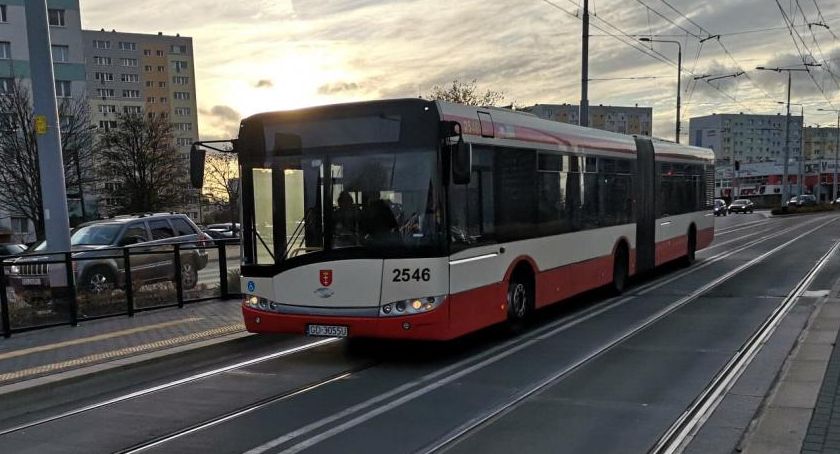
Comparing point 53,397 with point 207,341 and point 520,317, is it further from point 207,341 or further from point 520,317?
point 520,317

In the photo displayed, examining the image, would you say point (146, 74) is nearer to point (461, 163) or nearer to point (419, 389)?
point (461, 163)

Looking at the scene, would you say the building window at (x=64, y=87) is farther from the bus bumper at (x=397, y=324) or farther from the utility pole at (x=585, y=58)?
the bus bumper at (x=397, y=324)

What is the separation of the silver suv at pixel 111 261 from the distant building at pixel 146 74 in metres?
97.0

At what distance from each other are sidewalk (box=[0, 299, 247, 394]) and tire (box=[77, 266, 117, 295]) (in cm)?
48

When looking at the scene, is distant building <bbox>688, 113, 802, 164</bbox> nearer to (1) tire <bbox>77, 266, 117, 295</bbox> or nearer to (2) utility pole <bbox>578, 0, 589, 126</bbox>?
(2) utility pole <bbox>578, 0, 589, 126</bbox>

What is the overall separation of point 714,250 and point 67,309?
19.5 meters

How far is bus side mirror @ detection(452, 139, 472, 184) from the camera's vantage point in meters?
7.40

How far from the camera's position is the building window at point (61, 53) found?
54.5m

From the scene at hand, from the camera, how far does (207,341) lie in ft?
29.0

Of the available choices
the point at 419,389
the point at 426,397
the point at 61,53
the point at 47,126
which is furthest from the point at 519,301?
the point at 61,53

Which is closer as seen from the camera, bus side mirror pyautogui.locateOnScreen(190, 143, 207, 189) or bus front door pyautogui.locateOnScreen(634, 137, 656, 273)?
bus side mirror pyautogui.locateOnScreen(190, 143, 207, 189)

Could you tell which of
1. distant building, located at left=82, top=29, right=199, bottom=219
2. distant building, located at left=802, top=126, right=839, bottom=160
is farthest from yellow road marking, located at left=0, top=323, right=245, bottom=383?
distant building, located at left=802, top=126, right=839, bottom=160

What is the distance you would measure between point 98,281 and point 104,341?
2.02m

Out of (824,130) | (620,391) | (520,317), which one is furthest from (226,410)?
(824,130)
